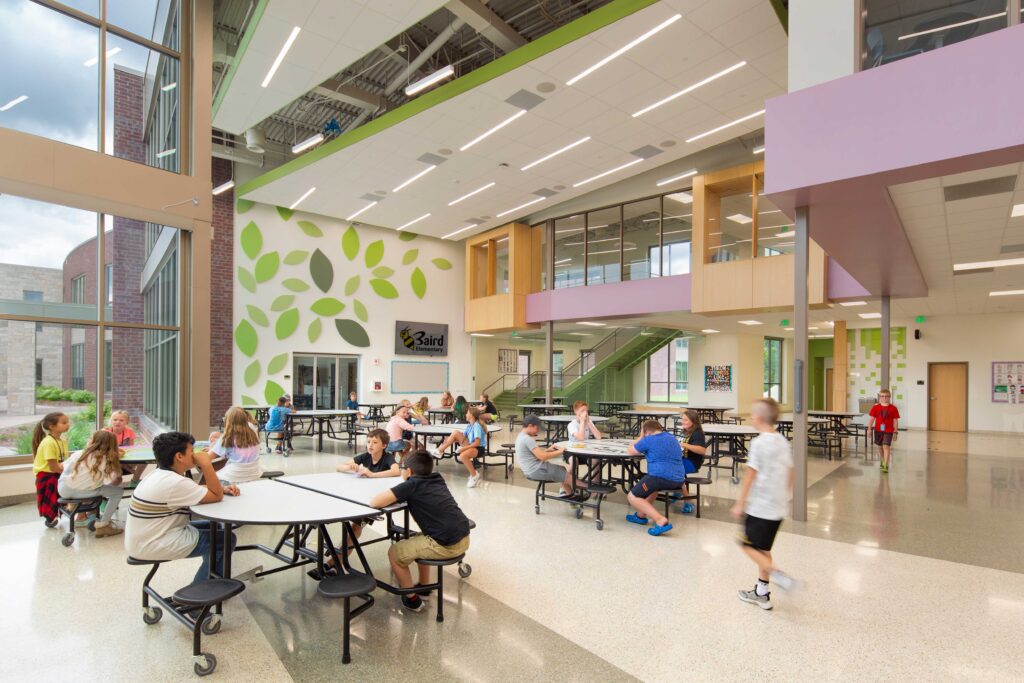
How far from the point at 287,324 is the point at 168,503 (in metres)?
13.8

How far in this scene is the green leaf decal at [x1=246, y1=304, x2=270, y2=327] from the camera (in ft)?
51.8

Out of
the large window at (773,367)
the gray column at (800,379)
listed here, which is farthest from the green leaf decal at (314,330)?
the large window at (773,367)

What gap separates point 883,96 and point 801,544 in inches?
174

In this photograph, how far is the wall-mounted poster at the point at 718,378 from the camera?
1992 centimetres

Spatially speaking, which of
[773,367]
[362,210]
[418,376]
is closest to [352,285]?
[362,210]

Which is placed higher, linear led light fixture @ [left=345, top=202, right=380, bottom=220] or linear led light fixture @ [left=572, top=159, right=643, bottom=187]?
linear led light fixture @ [left=572, top=159, right=643, bottom=187]

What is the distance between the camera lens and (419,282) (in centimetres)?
1956

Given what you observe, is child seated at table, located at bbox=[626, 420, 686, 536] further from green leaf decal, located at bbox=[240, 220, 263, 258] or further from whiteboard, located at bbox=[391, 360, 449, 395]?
whiteboard, located at bbox=[391, 360, 449, 395]

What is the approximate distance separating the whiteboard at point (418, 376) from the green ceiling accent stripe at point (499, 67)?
7820 millimetres

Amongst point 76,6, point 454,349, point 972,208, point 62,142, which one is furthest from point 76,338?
point 454,349

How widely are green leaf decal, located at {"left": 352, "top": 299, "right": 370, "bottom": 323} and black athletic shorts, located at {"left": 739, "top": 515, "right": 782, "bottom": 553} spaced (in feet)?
51.5

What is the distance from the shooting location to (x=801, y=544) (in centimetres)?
539

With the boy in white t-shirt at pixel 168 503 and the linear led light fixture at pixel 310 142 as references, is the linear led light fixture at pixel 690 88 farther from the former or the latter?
the boy in white t-shirt at pixel 168 503

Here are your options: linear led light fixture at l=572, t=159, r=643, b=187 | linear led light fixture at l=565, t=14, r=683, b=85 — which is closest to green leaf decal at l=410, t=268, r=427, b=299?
linear led light fixture at l=572, t=159, r=643, b=187
